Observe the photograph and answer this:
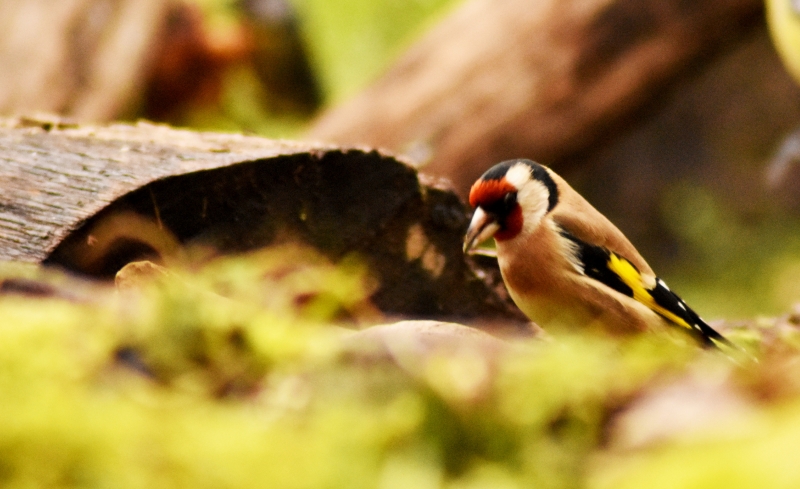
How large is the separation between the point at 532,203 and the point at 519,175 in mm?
98

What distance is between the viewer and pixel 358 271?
7.52 feet

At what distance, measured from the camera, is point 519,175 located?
7.95 ft

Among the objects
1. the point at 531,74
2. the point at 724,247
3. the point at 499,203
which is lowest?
the point at 499,203

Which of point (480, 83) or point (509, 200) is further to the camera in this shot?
point (480, 83)

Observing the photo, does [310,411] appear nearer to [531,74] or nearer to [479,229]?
[479,229]

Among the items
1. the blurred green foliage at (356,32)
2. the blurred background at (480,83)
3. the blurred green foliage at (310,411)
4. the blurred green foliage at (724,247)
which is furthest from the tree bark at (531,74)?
the blurred green foliage at (724,247)

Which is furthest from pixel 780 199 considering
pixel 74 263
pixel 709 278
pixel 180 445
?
pixel 180 445

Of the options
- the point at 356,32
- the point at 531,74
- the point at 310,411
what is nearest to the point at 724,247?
the point at 356,32

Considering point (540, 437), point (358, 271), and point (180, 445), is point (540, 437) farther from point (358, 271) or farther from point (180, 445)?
point (358, 271)

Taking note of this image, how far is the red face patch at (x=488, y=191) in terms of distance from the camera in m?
2.35

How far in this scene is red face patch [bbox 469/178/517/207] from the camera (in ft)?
7.72

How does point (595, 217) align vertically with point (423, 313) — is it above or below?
above

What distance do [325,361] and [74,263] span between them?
88 centimetres

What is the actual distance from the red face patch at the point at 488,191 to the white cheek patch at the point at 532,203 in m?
0.08
